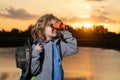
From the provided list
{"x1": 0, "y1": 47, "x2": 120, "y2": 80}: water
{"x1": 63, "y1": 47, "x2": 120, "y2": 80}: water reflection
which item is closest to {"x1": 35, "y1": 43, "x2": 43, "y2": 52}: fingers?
{"x1": 0, "y1": 47, "x2": 120, "y2": 80}: water

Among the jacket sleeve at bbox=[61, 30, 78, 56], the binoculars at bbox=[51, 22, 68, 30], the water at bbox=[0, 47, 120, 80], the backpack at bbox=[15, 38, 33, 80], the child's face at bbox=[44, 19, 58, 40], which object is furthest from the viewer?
the water at bbox=[0, 47, 120, 80]

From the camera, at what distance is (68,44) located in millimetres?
5258

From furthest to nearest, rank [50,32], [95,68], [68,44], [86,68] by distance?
1. [95,68]
2. [86,68]
3. [68,44]
4. [50,32]

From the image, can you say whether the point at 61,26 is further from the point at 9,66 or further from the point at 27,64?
the point at 9,66

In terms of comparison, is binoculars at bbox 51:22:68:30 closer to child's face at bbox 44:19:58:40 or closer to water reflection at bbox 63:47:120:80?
child's face at bbox 44:19:58:40

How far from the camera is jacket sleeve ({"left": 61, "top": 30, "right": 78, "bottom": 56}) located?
5238 millimetres

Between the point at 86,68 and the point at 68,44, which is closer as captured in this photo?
the point at 68,44

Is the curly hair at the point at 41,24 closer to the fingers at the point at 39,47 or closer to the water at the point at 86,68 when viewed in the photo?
the fingers at the point at 39,47

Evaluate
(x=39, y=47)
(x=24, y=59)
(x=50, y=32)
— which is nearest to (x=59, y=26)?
(x=50, y=32)

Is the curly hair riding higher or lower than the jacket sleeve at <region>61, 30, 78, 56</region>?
higher

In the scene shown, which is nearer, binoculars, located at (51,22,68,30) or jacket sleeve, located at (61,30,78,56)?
binoculars, located at (51,22,68,30)

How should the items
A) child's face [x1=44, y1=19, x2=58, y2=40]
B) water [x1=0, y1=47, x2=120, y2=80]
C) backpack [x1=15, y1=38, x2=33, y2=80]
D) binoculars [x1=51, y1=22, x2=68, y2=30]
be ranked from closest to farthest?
backpack [x1=15, y1=38, x2=33, y2=80] < binoculars [x1=51, y1=22, x2=68, y2=30] < child's face [x1=44, y1=19, x2=58, y2=40] < water [x1=0, y1=47, x2=120, y2=80]

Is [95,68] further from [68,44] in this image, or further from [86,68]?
[68,44]

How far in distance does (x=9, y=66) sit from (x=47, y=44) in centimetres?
876
